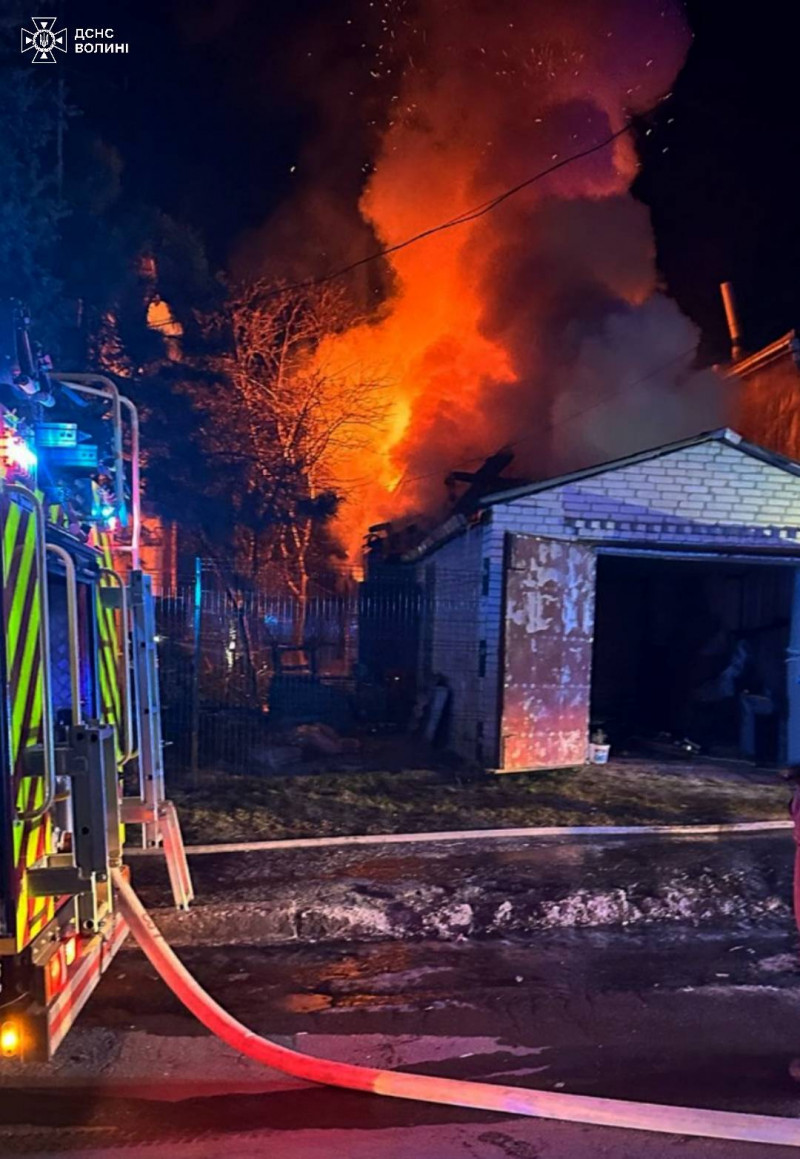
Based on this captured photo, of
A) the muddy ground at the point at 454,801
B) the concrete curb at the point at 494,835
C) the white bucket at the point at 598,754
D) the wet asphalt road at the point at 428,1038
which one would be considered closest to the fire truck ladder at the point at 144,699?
the wet asphalt road at the point at 428,1038

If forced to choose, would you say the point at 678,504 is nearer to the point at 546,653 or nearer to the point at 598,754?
the point at 546,653

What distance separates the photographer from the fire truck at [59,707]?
104 inches

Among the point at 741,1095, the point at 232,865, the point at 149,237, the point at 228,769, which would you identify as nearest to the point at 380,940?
the point at 232,865

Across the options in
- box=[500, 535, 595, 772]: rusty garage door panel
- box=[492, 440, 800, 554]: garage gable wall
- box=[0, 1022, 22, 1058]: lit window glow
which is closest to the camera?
box=[0, 1022, 22, 1058]: lit window glow

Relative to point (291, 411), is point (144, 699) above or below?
below

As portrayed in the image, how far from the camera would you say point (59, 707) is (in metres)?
3.86

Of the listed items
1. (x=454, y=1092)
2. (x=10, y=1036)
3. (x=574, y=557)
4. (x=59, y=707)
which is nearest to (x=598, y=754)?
(x=574, y=557)

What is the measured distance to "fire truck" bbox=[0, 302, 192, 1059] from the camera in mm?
2652

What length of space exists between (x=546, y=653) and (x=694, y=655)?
18.5 ft

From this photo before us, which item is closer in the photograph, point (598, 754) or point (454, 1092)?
point (454, 1092)

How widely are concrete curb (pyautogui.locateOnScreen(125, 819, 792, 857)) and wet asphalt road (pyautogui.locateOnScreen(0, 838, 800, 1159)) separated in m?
0.80

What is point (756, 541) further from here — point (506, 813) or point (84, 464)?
point (84, 464)

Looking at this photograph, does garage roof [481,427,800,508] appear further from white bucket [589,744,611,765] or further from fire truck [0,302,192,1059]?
fire truck [0,302,192,1059]

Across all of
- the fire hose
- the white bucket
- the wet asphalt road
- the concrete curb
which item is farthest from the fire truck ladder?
the white bucket
